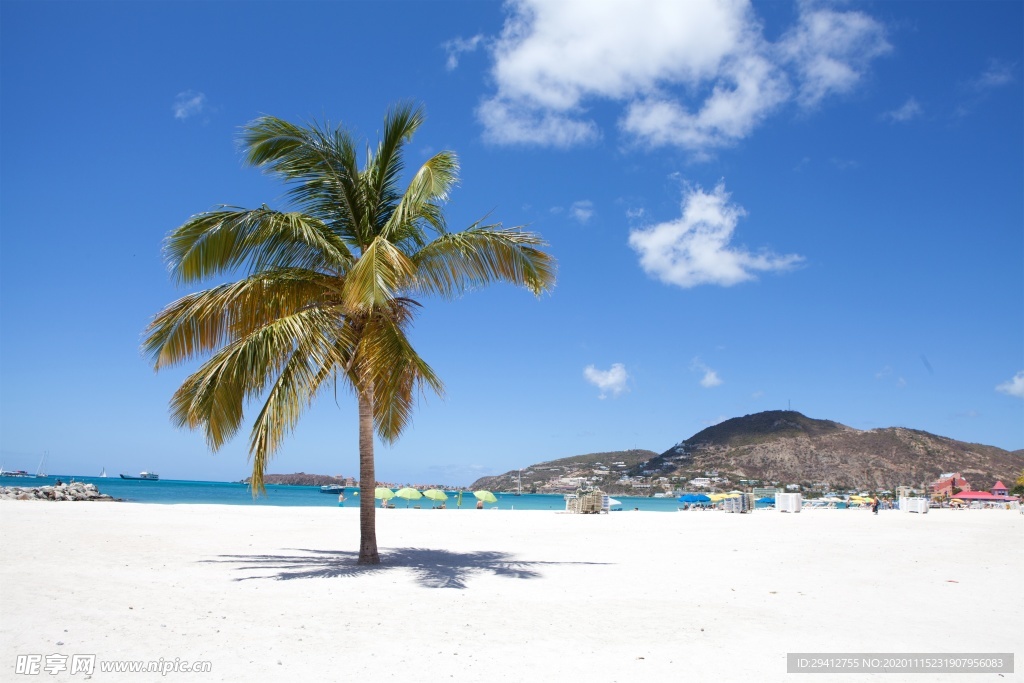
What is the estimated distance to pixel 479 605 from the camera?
24.9ft

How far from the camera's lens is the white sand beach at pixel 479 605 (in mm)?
5297

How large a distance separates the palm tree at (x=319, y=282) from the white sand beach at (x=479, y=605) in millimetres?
2023

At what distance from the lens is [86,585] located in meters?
7.79

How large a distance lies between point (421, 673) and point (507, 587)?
4.06 meters

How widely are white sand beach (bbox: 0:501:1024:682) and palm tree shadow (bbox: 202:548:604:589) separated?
6cm

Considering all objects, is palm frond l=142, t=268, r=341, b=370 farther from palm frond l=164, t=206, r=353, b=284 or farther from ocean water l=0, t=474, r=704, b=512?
ocean water l=0, t=474, r=704, b=512

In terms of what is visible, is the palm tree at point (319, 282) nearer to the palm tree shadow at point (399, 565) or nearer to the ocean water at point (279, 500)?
the palm tree shadow at point (399, 565)

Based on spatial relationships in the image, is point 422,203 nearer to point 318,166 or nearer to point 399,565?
point 318,166

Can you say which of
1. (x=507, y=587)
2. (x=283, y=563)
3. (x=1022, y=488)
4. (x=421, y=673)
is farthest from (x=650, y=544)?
(x=1022, y=488)

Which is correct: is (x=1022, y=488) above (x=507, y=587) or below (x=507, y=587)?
below

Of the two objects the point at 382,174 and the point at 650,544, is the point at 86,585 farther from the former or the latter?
the point at 650,544

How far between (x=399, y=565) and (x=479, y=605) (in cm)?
328

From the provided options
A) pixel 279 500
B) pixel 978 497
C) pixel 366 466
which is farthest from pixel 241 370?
pixel 978 497

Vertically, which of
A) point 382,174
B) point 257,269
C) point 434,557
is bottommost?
point 434,557
